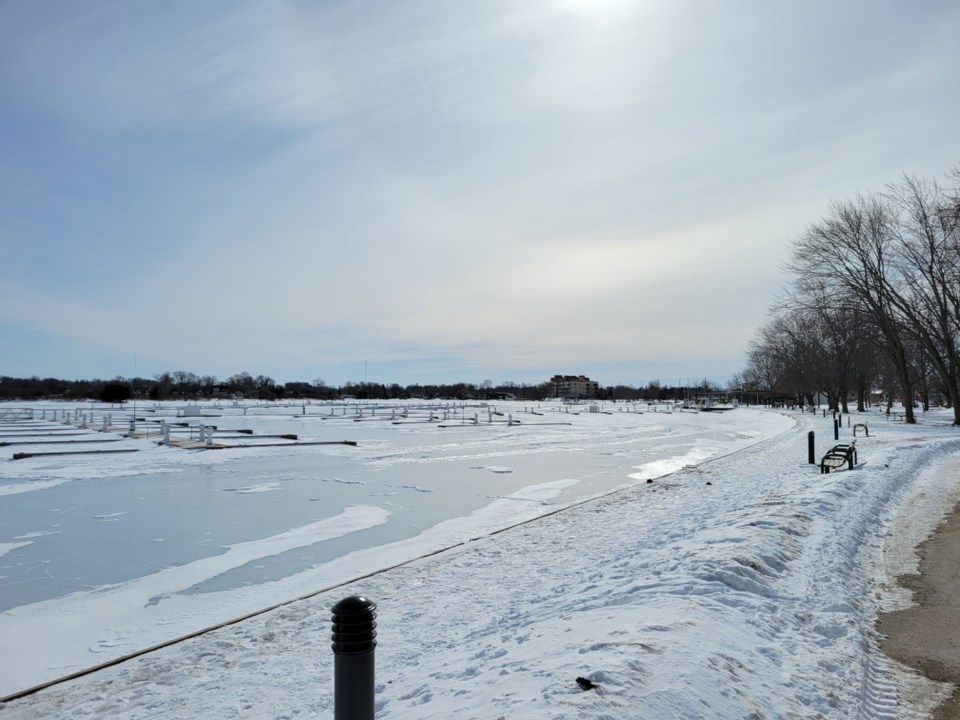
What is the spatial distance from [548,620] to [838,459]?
1611cm

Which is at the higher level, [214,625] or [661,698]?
[661,698]

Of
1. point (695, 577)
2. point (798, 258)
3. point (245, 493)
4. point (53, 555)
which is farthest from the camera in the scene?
point (798, 258)

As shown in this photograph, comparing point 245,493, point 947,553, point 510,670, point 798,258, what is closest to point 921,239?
point 798,258

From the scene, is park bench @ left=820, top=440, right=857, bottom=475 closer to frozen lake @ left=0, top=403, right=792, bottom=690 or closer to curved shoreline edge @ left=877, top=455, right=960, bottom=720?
frozen lake @ left=0, top=403, right=792, bottom=690

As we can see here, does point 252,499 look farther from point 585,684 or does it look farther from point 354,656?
point 354,656

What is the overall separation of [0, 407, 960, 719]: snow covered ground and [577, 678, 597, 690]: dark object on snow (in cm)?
5

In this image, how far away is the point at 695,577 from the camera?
6.38 m

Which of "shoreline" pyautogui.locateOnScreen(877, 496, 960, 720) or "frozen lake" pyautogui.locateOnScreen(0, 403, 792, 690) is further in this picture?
"frozen lake" pyautogui.locateOnScreen(0, 403, 792, 690)

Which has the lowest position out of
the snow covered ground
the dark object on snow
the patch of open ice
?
the patch of open ice

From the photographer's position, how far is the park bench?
16.9m

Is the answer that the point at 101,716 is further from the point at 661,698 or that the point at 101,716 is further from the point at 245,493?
the point at 245,493

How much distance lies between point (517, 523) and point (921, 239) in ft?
126

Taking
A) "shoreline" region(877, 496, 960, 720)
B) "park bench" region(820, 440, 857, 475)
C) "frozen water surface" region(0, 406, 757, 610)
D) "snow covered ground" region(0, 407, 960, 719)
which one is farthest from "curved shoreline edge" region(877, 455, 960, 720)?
"park bench" region(820, 440, 857, 475)

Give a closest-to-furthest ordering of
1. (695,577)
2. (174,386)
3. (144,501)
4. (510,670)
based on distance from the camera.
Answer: (510,670) → (695,577) → (144,501) → (174,386)
